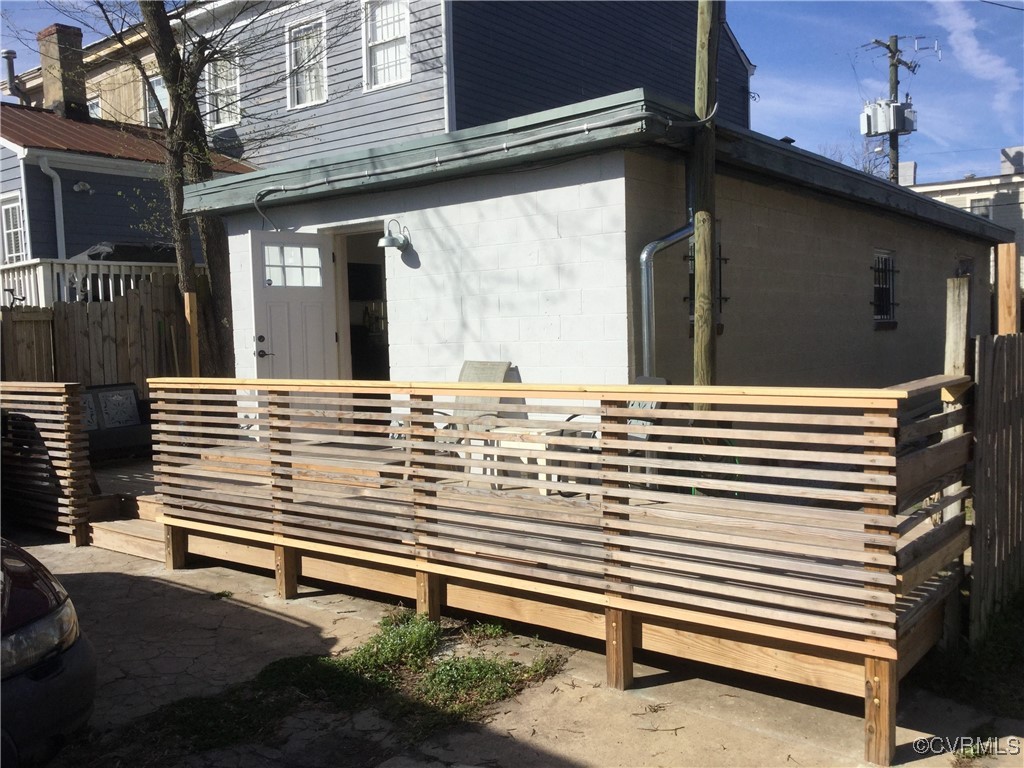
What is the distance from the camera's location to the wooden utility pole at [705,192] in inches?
236

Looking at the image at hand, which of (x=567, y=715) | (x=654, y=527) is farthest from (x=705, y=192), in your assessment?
(x=567, y=715)

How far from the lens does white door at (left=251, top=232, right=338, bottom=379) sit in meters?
8.00

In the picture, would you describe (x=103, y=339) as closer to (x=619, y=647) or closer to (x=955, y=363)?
(x=619, y=647)

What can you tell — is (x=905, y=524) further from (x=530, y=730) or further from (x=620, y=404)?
(x=530, y=730)

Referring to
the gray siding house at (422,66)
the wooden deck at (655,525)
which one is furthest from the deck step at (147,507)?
the gray siding house at (422,66)

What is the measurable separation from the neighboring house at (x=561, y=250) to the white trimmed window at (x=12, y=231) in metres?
7.25

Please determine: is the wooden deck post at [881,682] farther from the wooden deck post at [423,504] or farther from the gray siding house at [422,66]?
the gray siding house at [422,66]

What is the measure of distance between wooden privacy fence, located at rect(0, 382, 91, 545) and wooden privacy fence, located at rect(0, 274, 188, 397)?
8.14 feet

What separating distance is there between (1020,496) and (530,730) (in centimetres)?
291

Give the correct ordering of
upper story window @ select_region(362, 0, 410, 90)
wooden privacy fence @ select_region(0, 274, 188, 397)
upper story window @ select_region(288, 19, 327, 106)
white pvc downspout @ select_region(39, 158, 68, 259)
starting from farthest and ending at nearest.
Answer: white pvc downspout @ select_region(39, 158, 68, 259) → upper story window @ select_region(288, 19, 327, 106) → upper story window @ select_region(362, 0, 410, 90) → wooden privacy fence @ select_region(0, 274, 188, 397)

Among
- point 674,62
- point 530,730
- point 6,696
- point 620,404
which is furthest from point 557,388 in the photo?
point 674,62

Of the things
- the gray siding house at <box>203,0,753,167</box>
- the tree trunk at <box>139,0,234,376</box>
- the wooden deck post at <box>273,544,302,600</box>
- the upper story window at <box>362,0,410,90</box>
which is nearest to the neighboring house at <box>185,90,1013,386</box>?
the tree trunk at <box>139,0,234,376</box>

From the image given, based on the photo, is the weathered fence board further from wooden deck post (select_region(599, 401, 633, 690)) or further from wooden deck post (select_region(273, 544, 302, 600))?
wooden deck post (select_region(599, 401, 633, 690))

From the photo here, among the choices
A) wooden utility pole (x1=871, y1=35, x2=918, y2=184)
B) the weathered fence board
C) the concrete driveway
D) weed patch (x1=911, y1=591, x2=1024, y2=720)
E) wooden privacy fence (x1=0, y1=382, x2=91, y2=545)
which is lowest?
the concrete driveway
